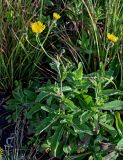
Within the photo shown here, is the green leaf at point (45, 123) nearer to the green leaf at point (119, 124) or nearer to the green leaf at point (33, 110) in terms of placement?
the green leaf at point (33, 110)

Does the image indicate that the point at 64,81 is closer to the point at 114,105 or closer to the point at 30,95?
the point at 30,95

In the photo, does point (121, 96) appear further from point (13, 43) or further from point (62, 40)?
point (13, 43)

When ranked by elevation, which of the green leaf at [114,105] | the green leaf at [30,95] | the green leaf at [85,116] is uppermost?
Result: the green leaf at [30,95]

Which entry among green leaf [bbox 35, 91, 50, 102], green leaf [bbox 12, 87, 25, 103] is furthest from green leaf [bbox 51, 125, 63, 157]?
green leaf [bbox 12, 87, 25, 103]

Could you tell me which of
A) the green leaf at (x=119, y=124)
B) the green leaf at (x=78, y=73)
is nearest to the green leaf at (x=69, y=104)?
the green leaf at (x=78, y=73)

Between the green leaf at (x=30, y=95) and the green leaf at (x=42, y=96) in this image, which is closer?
the green leaf at (x=42, y=96)

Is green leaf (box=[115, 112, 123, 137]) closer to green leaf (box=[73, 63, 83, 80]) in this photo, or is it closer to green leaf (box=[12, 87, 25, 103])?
green leaf (box=[73, 63, 83, 80])

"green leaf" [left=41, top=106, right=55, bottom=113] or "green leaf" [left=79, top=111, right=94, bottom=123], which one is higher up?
"green leaf" [left=41, top=106, right=55, bottom=113]

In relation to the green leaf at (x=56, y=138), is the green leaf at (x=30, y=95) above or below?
above

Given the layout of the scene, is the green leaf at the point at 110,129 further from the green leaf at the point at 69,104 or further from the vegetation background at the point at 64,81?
the green leaf at the point at 69,104

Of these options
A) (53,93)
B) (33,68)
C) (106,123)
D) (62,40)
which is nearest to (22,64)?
(33,68)

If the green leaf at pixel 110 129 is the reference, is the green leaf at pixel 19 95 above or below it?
above

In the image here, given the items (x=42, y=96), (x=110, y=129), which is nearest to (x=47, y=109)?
(x=42, y=96)

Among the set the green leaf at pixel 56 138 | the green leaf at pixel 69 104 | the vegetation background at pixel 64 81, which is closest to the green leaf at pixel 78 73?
the vegetation background at pixel 64 81
